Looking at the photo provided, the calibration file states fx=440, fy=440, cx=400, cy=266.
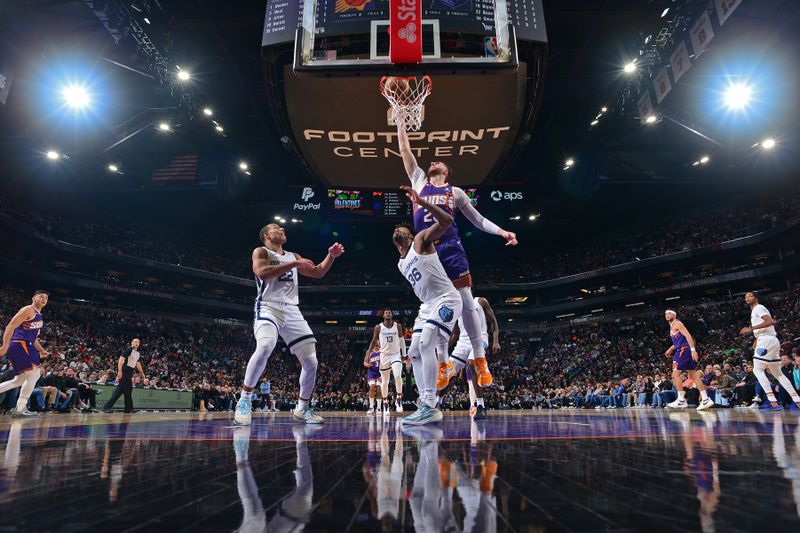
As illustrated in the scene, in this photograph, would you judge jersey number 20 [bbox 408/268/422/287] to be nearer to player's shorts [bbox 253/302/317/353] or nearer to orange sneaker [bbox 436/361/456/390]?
player's shorts [bbox 253/302/317/353]

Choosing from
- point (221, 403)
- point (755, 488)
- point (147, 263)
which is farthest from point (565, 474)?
point (147, 263)

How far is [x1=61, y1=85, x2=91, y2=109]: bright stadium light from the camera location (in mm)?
17688

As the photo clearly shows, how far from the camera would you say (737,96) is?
18.8 m

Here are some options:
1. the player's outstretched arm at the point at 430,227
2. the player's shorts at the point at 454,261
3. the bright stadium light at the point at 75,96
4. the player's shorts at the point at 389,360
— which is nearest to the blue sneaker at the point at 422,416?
the player's shorts at the point at 454,261

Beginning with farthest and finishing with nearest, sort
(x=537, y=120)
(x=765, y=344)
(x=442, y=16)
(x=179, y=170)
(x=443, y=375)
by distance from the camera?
(x=179, y=170) → (x=537, y=120) → (x=765, y=344) → (x=442, y=16) → (x=443, y=375)

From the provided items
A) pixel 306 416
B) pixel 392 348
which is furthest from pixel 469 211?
pixel 392 348

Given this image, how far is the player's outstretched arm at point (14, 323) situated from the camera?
25.1 ft

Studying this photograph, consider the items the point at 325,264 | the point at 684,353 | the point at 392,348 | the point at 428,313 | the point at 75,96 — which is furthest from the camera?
the point at 75,96

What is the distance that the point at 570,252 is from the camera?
39.3 m

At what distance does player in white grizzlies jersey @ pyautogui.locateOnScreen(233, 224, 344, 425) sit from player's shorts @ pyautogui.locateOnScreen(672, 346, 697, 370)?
8.54 metres

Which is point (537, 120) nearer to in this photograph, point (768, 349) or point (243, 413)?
point (768, 349)

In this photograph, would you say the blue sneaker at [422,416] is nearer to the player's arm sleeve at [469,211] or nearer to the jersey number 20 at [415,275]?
the jersey number 20 at [415,275]

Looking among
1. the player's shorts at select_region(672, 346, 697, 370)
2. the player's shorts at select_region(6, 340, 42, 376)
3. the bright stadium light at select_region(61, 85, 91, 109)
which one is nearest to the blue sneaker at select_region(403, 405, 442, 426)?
the player's shorts at select_region(672, 346, 697, 370)

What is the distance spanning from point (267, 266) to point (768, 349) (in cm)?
1089
